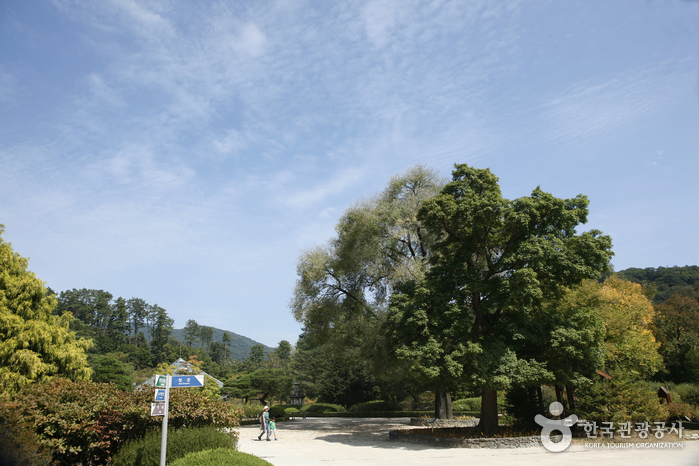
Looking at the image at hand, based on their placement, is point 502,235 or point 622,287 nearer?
point 502,235

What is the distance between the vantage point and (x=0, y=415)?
880 centimetres

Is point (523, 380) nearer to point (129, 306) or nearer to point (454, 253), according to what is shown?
point (454, 253)

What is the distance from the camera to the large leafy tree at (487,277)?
15.8m

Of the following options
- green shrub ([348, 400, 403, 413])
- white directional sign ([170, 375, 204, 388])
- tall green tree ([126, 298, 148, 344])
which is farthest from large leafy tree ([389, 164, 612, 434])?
tall green tree ([126, 298, 148, 344])

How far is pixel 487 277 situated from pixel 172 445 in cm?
1328

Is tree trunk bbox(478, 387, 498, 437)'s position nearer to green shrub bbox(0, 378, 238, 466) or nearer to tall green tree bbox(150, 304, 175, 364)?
green shrub bbox(0, 378, 238, 466)

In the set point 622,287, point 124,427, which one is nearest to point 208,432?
point 124,427

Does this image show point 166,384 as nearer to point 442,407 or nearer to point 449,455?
point 449,455

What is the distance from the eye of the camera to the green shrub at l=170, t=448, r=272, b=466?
330 inches

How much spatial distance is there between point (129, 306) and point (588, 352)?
148 meters

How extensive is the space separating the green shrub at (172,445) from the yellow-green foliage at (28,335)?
9113mm

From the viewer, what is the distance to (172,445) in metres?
9.76

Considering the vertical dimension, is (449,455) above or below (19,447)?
below

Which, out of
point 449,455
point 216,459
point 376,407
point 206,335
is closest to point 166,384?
point 216,459
